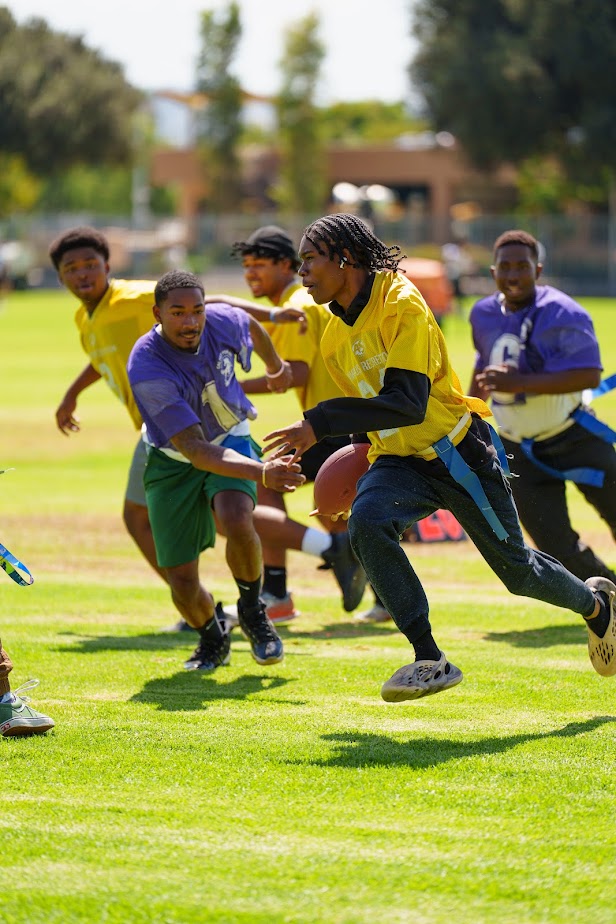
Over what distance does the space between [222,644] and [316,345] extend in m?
2.00

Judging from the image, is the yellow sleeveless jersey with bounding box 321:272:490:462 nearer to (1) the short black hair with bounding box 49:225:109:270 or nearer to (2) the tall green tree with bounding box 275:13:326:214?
(1) the short black hair with bounding box 49:225:109:270

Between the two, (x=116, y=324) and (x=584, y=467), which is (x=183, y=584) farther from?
(x=584, y=467)

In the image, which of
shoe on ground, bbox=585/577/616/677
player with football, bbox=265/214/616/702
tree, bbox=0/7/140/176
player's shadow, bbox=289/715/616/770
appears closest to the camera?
player's shadow, bbox=289/715/616/770

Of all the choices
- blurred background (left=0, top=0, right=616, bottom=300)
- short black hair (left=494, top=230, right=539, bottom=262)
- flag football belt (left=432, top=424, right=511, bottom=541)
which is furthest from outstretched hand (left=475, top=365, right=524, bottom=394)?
blurred background (left=0, top=0, right=616, bottom=300)

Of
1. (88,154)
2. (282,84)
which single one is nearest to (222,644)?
(88,154)

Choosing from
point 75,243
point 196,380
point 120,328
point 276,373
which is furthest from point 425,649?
point 75,243

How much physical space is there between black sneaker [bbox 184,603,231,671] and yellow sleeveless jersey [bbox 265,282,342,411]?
5.65 feet

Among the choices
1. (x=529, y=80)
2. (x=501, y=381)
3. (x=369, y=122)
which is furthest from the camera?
(x=369, y=122)

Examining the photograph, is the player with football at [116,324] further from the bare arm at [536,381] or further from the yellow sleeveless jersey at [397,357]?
the yellow sleeveless jersey at [397,357]

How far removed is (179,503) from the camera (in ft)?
23.6

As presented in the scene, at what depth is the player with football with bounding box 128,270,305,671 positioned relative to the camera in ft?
22.5

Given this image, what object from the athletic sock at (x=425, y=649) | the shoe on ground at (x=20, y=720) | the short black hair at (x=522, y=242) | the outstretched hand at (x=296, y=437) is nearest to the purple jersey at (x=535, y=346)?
the short black hair at (x=522, y=242)

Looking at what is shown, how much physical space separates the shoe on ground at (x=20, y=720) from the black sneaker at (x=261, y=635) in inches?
56.4

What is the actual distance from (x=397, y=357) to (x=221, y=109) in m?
67.6
